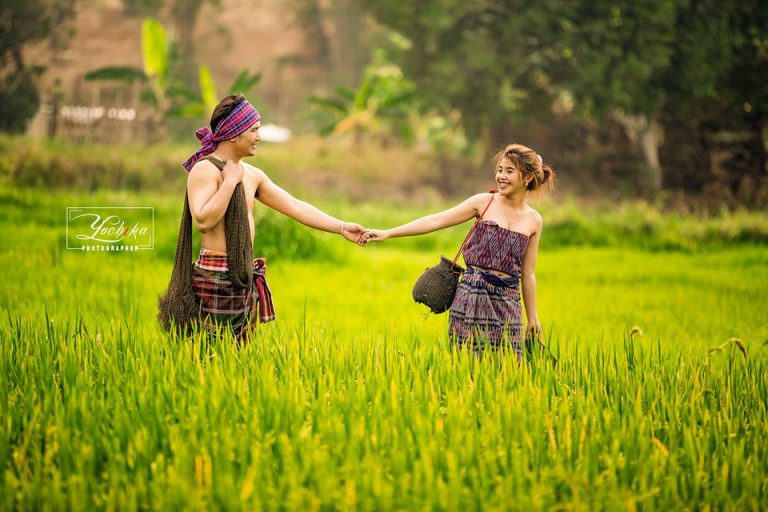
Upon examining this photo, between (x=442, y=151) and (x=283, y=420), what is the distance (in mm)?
15345

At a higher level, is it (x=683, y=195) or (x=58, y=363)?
(x=683, y=195)

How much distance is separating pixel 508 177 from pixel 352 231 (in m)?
1.01

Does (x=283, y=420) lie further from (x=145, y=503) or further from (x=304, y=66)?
(x=304, y=66)

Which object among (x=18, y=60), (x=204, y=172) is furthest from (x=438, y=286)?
(x=18, y=60)

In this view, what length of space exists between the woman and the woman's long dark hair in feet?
3.04

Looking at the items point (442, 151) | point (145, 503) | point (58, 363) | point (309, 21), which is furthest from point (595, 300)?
point (309, 21)

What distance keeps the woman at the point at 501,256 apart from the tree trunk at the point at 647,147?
11.2m

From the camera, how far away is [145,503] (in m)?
2.69

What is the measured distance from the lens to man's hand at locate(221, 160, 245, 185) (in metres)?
3.88

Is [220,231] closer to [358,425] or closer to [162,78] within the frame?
[358,425]

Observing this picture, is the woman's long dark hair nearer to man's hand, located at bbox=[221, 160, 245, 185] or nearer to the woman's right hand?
man's hand, located at bbox=[221, 160, 245, 185]

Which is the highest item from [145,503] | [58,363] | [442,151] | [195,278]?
[442,151]

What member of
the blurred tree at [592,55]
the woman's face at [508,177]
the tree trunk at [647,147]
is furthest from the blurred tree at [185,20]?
the woman's face at [508,177]

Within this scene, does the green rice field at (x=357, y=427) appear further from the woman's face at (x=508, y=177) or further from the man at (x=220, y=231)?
the woman's face at (x=508, y=177)
